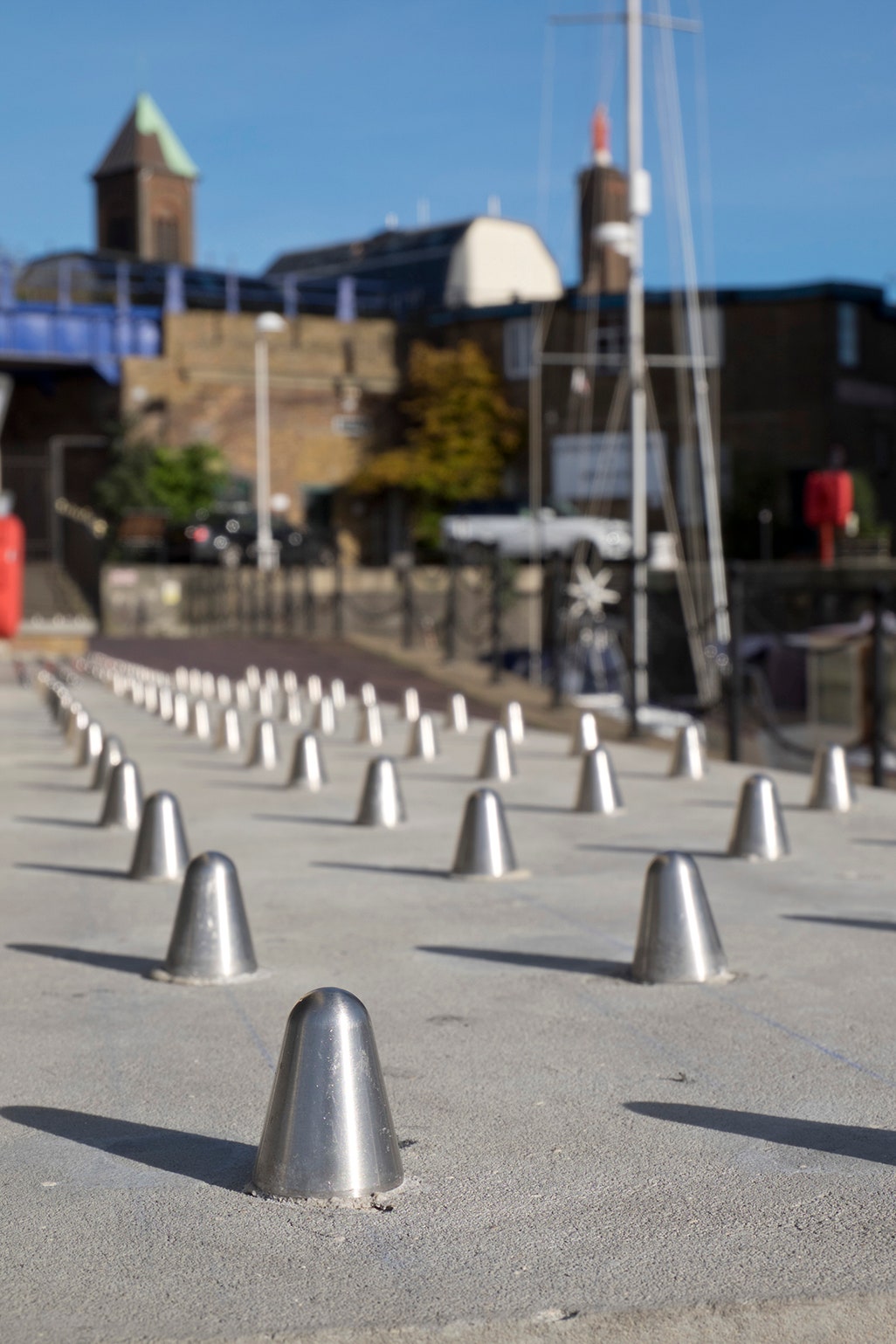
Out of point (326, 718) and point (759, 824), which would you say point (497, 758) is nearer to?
point (759, 824)

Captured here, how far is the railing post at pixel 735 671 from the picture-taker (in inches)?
529

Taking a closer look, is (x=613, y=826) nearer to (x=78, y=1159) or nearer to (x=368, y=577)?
(x=78, y=1159)

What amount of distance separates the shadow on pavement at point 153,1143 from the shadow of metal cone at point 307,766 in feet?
23.4

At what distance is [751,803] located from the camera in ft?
25.6

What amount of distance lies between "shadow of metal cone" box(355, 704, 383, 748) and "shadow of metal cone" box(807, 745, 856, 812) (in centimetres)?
551

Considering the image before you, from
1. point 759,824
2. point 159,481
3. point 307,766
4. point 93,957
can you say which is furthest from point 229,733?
point 159,481

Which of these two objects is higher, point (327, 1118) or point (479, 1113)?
point (327, 1118)

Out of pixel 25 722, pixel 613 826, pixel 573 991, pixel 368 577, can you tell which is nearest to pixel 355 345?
pixel 368 577

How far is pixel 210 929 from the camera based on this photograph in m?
5.38

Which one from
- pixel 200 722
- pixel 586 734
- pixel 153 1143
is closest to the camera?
pixel 153 1143

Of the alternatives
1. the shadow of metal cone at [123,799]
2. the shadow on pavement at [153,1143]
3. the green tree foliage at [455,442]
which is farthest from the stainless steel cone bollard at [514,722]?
the green tree foliage at [455,442]

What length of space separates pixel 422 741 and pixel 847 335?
42.0m

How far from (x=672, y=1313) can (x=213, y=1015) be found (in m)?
2.42

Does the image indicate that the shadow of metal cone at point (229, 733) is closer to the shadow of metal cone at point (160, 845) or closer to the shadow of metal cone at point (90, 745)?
the shadow of metal cone at point (90, 745)
